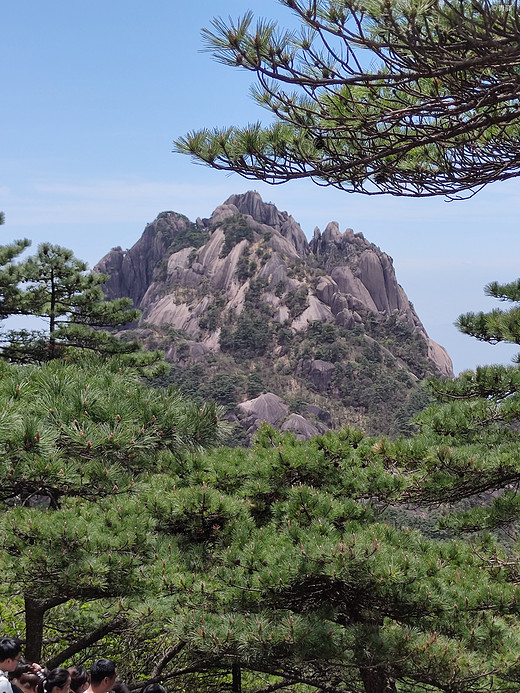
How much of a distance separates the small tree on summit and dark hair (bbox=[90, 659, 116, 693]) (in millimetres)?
10153

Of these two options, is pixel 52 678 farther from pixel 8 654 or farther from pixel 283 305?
pixel 283 305

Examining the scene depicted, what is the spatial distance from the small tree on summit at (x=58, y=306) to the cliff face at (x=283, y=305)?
4076 centimetres

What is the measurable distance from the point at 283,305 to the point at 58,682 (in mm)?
66443

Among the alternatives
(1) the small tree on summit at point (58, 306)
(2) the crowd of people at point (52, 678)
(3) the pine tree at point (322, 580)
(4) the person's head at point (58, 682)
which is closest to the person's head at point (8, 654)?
(2) the crowd of people at point (52, 678)

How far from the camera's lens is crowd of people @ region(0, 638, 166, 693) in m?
2.82

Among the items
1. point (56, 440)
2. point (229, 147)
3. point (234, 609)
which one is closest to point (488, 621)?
point (234, 609)

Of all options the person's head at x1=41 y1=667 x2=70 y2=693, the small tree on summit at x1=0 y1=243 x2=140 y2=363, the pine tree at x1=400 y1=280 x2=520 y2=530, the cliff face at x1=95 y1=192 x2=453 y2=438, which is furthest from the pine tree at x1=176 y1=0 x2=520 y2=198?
the cliff face at x1=95 y1=192 x2=453 y2=438

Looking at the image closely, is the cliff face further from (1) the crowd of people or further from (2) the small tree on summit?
(1) the crowd of people

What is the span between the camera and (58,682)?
2879 mm

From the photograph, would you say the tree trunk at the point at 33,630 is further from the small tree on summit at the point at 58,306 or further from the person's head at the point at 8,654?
the small tree on summit at the point at 58,306

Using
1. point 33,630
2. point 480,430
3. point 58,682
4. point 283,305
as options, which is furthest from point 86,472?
point 283,305

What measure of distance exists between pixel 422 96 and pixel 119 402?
2.63 meters

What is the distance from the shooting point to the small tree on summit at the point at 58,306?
12.5 meters

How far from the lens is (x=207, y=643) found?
3.40 meters
